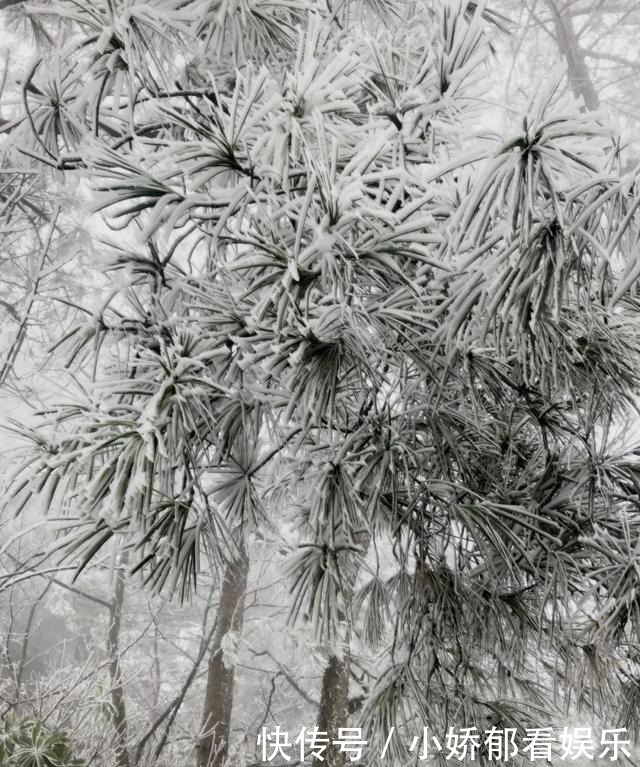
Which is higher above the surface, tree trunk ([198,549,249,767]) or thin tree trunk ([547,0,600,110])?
thin tree trunk ([547,0,600,110])

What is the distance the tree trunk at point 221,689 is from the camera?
10.7 feet

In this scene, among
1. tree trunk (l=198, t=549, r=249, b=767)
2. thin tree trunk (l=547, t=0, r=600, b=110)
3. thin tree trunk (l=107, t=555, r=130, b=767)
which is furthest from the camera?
thin tree trunk (l=107, t=555, r=130, b=767)

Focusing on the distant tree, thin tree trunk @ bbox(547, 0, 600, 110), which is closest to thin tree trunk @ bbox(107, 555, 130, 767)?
the distant tree

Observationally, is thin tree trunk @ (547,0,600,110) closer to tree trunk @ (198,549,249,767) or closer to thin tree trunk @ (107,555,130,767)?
tree trunk @ (198,549,249,767)

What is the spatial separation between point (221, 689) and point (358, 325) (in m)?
3.05

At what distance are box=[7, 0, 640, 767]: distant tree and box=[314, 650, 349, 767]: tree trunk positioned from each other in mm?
1372

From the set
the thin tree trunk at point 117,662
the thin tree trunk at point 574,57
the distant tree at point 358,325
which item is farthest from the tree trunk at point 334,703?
the thin tree trunk at point 574,57

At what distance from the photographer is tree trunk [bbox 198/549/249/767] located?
327 cm

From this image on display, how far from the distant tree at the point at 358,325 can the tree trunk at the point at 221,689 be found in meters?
2.05

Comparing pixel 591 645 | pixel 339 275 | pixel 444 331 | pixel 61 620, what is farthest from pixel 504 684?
pixel 61 620

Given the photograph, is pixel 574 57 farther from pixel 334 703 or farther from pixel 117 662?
pixel 117 662

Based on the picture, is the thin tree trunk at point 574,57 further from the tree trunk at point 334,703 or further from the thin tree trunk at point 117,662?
the thin tree trunk at point 117,662

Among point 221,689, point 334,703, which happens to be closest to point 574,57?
point 334,703

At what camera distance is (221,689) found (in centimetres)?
338
